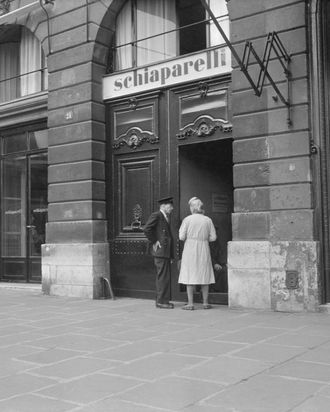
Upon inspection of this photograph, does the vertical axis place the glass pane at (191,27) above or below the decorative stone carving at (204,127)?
above

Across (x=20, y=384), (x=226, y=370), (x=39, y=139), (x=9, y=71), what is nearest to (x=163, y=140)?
(x=39, y=139)

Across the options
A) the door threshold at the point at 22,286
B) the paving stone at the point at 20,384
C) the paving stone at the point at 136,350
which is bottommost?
the paving stone at the point at 20,384

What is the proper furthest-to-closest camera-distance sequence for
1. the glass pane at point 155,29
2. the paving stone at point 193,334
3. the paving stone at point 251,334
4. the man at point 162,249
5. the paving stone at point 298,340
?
the glass pane at point 155,29, the man at point 162,249, the paving stone at point 193,334, the paving stone at point 251,334, the paving stone at point 298,340

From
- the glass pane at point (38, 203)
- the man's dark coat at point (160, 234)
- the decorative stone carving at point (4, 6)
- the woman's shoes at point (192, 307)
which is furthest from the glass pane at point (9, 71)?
the woman's shoes at point (192, 307)

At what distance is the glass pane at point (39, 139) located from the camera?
12000 millimetres

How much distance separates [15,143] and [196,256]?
6.00m

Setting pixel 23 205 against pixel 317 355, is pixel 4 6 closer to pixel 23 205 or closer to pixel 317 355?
pixel 23 205

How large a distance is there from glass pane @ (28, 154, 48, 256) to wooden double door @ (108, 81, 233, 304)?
203cm

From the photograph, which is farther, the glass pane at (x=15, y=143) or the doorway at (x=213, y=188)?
the glass pane at (x=15, y=143)

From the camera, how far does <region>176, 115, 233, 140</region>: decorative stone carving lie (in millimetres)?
9125

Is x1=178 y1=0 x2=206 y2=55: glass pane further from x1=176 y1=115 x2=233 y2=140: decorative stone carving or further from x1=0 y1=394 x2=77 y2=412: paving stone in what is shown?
x1=0 y1=394 x2=77 y2=412: paving stone

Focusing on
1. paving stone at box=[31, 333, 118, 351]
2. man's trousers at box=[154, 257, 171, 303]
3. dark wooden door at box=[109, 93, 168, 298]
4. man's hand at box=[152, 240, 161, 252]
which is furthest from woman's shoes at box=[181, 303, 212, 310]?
paving stone at box=[31, 333, 118, 351]

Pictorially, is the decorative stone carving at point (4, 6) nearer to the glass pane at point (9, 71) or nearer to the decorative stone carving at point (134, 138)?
the glass pane at point (9, 71)

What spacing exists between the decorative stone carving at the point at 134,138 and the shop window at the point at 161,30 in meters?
1.31
